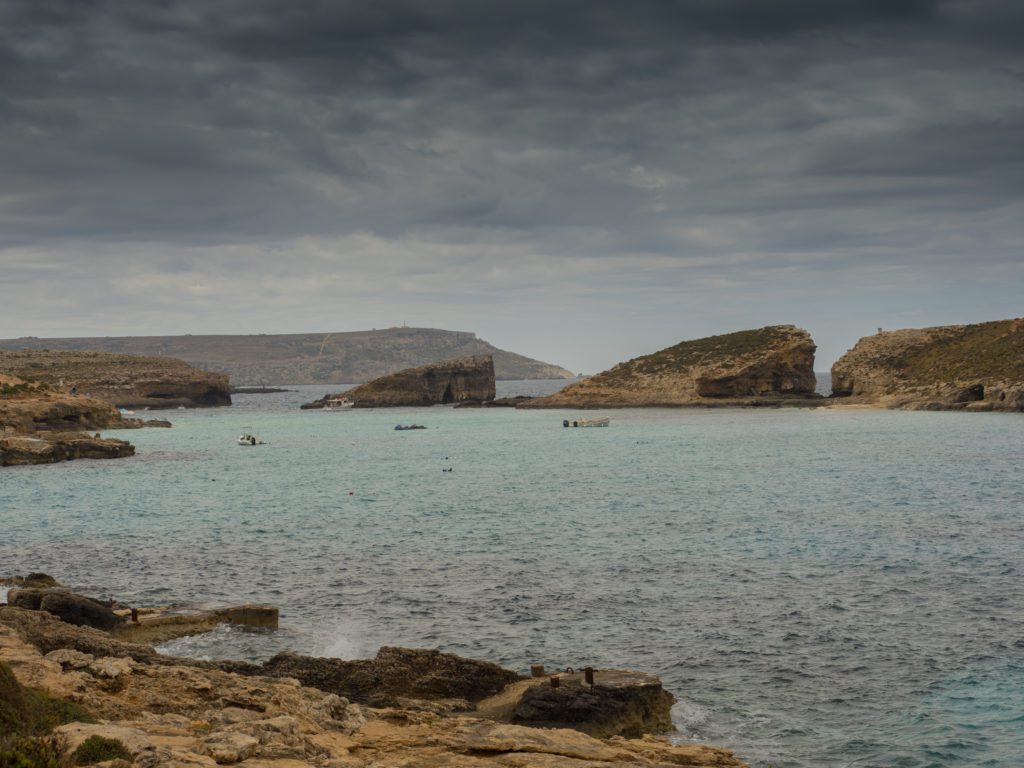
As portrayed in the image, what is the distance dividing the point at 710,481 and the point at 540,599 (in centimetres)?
3490

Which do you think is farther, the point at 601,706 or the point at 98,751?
the point at 601,706

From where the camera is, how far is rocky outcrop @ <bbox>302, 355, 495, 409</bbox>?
18975 cm

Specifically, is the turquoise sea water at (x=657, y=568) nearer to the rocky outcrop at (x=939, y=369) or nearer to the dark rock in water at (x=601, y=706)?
the dark rock in water at (x=601, y=706)

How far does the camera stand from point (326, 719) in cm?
1669

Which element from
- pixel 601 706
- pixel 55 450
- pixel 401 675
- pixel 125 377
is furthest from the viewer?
pixel 125 377

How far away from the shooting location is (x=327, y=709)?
1725cm

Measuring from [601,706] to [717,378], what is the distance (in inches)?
5513

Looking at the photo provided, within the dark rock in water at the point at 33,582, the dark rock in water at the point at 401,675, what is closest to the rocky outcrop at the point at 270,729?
the dark rock in water at the point at 401,675

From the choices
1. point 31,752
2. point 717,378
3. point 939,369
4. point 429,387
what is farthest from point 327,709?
point 429,387

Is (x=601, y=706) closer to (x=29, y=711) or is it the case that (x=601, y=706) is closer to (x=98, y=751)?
(x=98, y=751)

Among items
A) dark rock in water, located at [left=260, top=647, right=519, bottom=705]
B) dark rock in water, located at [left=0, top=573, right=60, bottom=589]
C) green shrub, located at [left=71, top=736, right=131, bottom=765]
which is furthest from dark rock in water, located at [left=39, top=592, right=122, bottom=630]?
green shrub, located at [left=71, top=736, right=131, bottom=765]

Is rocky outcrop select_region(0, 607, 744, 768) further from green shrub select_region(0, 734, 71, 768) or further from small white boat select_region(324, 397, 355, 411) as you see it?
small white boat select_region(324, 397, 355, 411)

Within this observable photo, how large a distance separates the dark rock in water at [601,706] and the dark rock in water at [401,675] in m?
1.75

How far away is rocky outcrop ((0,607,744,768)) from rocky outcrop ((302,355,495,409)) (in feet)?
557
